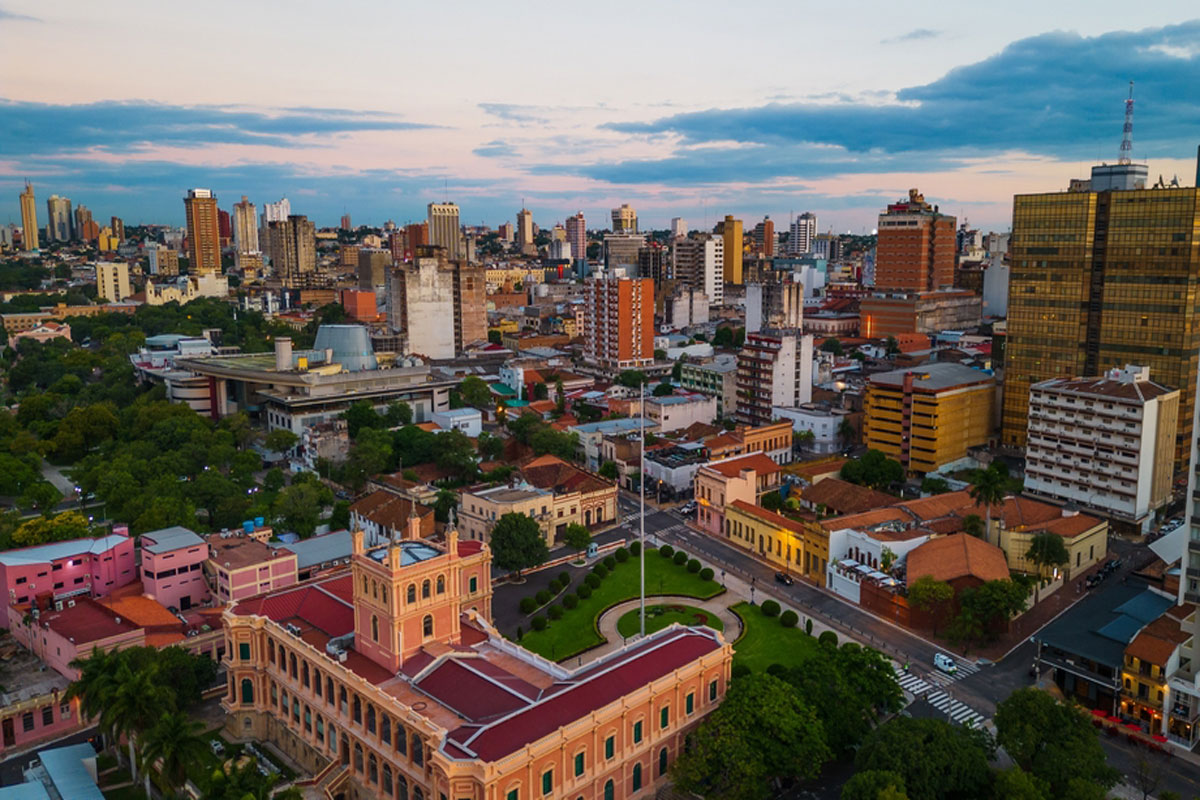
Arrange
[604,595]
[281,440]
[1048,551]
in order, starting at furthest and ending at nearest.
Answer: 1. [281,440]
2. [604,595]
3. [1048,551]

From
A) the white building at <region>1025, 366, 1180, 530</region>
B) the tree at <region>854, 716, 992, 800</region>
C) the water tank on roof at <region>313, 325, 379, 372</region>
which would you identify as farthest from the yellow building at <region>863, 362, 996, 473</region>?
the water tank on roof at <region>313, 325, 379, 372</region>

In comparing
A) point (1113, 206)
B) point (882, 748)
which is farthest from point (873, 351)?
point (882, 748)

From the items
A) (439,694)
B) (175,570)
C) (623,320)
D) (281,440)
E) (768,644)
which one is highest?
(623,320)

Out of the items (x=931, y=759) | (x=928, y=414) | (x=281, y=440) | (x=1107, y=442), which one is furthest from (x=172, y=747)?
(x=1107, y=442)

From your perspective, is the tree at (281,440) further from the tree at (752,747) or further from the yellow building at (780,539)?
the tree at (752,747)

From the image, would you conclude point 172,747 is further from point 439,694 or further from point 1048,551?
point 1048,551

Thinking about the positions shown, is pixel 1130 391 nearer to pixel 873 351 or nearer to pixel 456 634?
pixel 456 634

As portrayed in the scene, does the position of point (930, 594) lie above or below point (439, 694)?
below

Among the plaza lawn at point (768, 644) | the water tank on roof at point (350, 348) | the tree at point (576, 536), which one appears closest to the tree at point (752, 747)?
the plaza lawn at point (768, 644)
